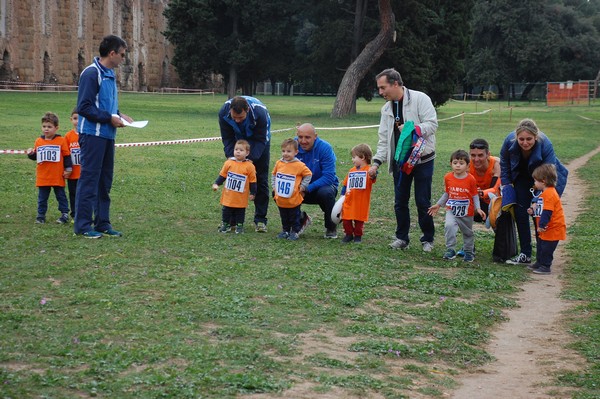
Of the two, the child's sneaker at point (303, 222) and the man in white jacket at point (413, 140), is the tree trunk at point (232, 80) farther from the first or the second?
the man in white jacket at point (413, 140)

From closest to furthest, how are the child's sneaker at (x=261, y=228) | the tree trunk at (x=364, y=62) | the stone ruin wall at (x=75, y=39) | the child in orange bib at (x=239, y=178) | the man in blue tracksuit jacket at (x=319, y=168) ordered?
the child in orange bib at (x=239, y=178), the man in blue tracksuit jacket at (x=319, y=168), the child's sneaker at (x=261, y=228), the tree trunk at (x=364, y=62), the stone ruin wall at (x=75, y=39)

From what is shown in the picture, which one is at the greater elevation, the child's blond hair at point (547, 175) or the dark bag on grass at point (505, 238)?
the child's blond hair at point (547, 175)

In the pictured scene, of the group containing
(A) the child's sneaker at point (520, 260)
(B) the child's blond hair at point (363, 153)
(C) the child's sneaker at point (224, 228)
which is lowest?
(A) the child's sneaker at point (520, 260)

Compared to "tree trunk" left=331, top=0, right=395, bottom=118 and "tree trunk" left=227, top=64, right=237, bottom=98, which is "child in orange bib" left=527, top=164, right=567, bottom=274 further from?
"tree trunk" left=227, top=64, right=237, bottom=98

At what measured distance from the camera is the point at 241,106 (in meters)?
10.7

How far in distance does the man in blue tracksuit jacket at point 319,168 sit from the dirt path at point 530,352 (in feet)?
9.16

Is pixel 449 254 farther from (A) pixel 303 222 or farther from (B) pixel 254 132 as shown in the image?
(B) pixel 254 132

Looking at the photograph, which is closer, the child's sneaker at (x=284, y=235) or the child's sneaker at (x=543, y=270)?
the child's sneaker at (x=543, y=270)

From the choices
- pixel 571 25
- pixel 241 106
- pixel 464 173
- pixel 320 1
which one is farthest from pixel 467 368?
pixel 571 25

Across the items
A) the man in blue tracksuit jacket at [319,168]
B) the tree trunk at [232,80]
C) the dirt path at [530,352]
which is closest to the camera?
the dirt path at [530,352]

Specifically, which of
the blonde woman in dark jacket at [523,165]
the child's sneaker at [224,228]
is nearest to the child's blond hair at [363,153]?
the blonde woman in dark jacket at [523,165]

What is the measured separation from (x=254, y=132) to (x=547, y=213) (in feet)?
12.0

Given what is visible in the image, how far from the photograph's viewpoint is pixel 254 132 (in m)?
11.1

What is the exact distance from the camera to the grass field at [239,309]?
549cm
